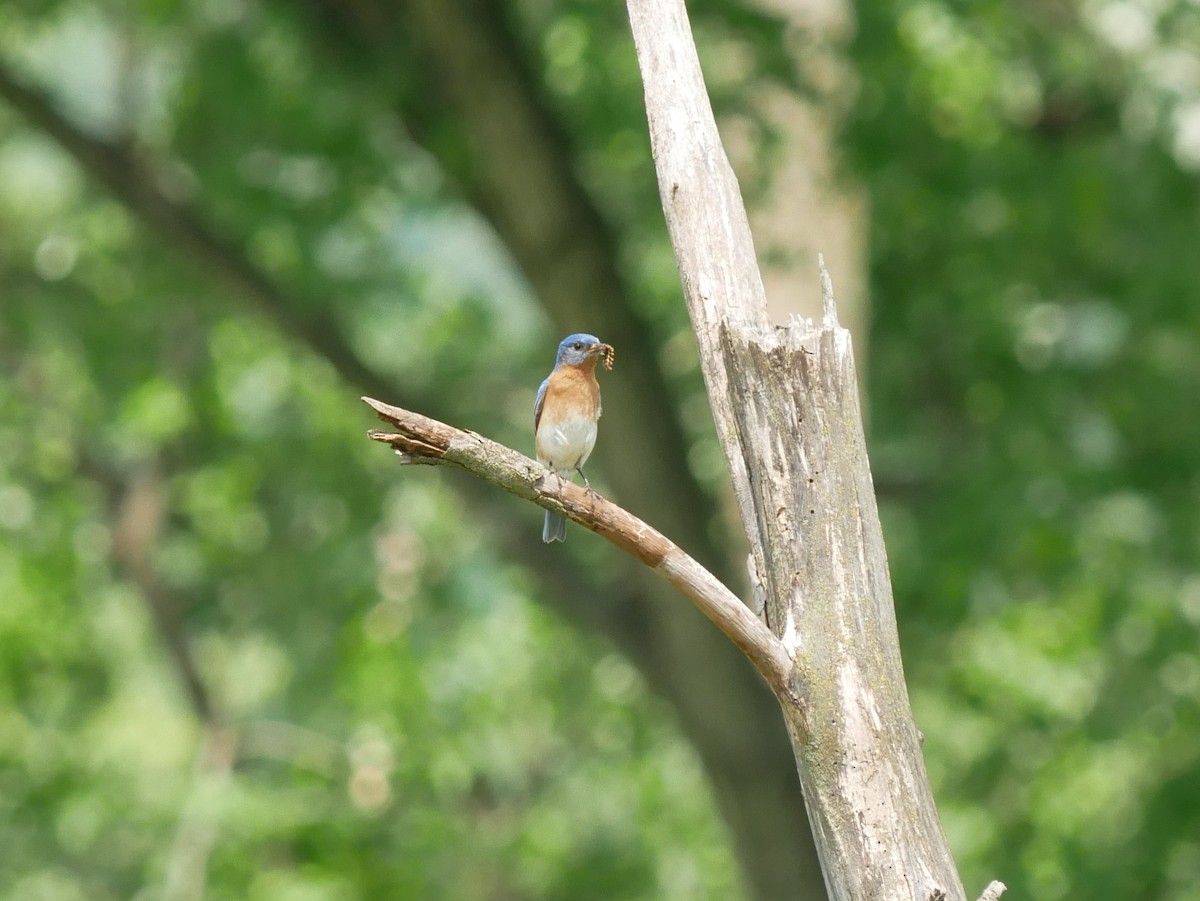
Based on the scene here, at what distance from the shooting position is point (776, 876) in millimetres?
8609

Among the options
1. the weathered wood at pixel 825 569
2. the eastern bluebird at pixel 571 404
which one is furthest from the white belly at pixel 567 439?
the weathered wood at pixel 825 569

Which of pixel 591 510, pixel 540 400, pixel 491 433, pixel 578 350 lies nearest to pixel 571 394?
pixel 578 350

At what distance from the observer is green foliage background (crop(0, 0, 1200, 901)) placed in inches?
331

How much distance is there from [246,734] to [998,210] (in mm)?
7967

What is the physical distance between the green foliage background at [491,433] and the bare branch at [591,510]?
16.8 ft

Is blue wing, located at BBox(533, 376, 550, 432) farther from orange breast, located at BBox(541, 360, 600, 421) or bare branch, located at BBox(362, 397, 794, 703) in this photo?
bare branch, located at BBox(362, 397, 794, 703)

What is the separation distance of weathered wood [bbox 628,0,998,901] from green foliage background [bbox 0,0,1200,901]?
4.89 meters

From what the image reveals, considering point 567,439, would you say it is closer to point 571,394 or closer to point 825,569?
point 571,394

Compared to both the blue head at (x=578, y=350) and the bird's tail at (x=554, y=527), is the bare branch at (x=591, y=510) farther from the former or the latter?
the bird's tail at (x=554, y=527)

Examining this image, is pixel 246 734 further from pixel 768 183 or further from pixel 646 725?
pixel 768 183

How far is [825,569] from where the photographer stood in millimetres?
3252

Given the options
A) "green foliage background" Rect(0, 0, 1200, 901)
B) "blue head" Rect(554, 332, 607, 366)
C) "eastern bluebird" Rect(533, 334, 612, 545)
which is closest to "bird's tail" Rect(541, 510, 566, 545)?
"eastern bluebird" Rect(533, 334, 612, 545)

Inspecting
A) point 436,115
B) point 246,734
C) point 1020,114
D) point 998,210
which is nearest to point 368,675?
point 246,734

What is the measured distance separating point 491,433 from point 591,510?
23.0ft
